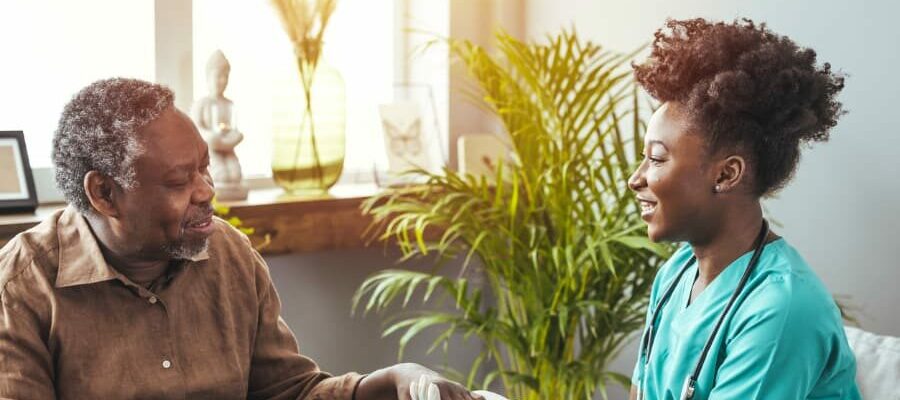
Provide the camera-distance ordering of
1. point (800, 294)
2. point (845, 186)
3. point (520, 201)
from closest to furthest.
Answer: point (800, 294) → point (845, 186) → point (520, 201)

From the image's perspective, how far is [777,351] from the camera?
4.89 feet

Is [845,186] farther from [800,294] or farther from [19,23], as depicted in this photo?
[19,23]

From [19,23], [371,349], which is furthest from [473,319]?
[19,23]

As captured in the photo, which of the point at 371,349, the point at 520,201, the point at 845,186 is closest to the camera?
the point at 845,186

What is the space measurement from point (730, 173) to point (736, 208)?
0.20ft

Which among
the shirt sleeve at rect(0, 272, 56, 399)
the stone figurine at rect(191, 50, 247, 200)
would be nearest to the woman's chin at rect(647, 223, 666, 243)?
the shirt sleeve at rect(0, 272, 56, 399)

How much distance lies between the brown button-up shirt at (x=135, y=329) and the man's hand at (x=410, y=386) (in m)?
0.05

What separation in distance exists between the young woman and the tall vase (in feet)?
4.72

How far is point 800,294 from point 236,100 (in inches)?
80.2

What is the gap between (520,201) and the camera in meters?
2.87

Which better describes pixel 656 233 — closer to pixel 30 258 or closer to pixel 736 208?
pixel 736 208

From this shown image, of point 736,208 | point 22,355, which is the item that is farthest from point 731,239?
point 22,355

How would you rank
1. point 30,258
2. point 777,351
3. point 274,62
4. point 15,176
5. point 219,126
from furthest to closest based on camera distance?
1. point 274,62
2. point 219,126
3. point 15,176
4. point 30,258
5. point 777,351

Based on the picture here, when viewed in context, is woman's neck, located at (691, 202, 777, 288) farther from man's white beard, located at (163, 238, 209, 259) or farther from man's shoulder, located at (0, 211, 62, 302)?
man's shoulder, located at (0, 211, 62, 302)
